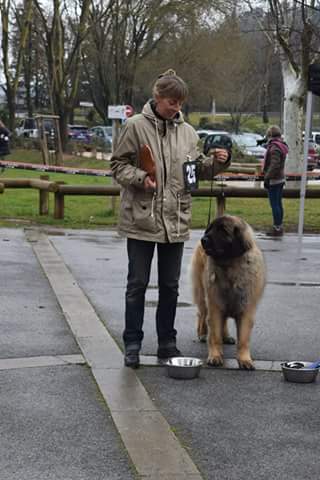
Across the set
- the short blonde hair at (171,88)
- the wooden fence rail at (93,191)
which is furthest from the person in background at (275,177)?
the short blonde hair at (171,88)

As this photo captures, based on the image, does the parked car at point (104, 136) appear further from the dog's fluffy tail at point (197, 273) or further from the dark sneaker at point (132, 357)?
the dark sneaker at point (132, 357)

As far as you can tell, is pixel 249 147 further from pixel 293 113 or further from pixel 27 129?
pixel 27 129

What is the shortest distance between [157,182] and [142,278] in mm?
690

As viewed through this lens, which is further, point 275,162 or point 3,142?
point 3,142

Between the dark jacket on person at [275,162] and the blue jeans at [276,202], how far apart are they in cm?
11

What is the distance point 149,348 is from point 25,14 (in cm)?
4296

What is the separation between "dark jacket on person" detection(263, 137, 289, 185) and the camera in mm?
16016

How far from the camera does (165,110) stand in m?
6.07

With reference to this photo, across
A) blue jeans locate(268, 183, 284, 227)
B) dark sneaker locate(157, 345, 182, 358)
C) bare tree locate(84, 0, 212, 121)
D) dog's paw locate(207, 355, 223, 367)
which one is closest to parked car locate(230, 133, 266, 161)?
Result: bare tree locate(84, 0, 212, 121)

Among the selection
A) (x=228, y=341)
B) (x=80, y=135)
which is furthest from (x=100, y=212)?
(x=80, y=135)

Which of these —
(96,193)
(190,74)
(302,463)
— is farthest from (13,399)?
(190,74)

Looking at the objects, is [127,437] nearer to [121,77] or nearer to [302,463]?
[302,463]

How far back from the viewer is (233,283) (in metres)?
6.27

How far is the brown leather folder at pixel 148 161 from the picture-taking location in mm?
6027
